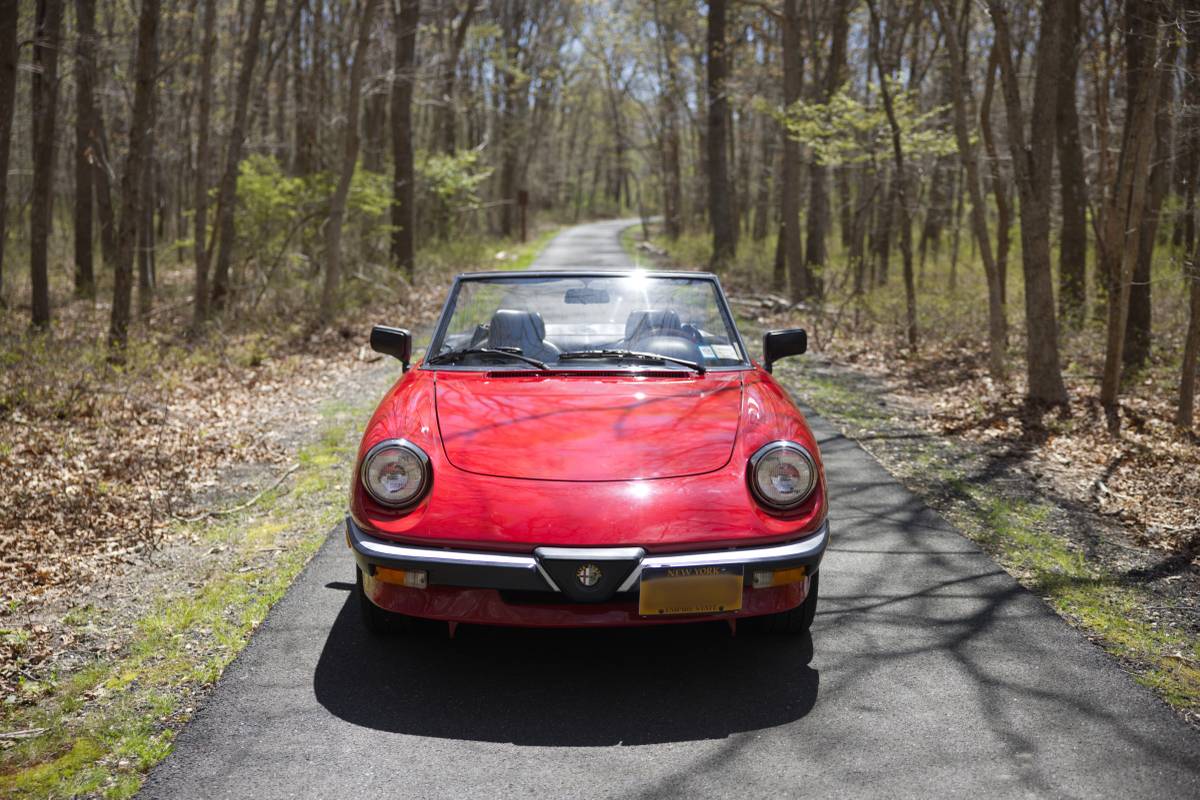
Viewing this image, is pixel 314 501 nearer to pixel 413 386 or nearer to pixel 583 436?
pixel 413 386

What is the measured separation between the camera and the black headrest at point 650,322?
189 inches

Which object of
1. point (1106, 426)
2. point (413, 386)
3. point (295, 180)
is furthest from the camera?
point (295, 180)

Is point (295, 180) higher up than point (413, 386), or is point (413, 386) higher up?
point (295, 180)

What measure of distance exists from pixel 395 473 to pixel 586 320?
1.79m

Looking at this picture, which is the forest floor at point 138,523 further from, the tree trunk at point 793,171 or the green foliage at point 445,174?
the green foliage at point 445,174

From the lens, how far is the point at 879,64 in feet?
41.0

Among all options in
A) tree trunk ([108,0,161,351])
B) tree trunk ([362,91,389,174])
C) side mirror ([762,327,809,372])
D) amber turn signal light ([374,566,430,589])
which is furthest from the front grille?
tree trunk ([362,91,389,174])

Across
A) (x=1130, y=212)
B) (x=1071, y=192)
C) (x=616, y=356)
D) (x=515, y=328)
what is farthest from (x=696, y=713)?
(x=1071, y=192)

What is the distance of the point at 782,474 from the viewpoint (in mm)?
3555

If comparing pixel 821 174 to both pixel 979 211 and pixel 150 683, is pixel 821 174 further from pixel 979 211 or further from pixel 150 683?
pixel 150 683

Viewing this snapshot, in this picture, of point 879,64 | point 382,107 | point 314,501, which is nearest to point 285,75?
point 382,107

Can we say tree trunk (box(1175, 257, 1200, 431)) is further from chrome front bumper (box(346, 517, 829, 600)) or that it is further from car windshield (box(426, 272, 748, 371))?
chrome front bumper (box(346, 517, 829, 600))

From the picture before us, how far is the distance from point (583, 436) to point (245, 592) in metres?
1.87

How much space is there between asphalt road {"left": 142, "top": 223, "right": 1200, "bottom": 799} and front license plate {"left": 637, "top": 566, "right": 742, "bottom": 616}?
0.35 metres
